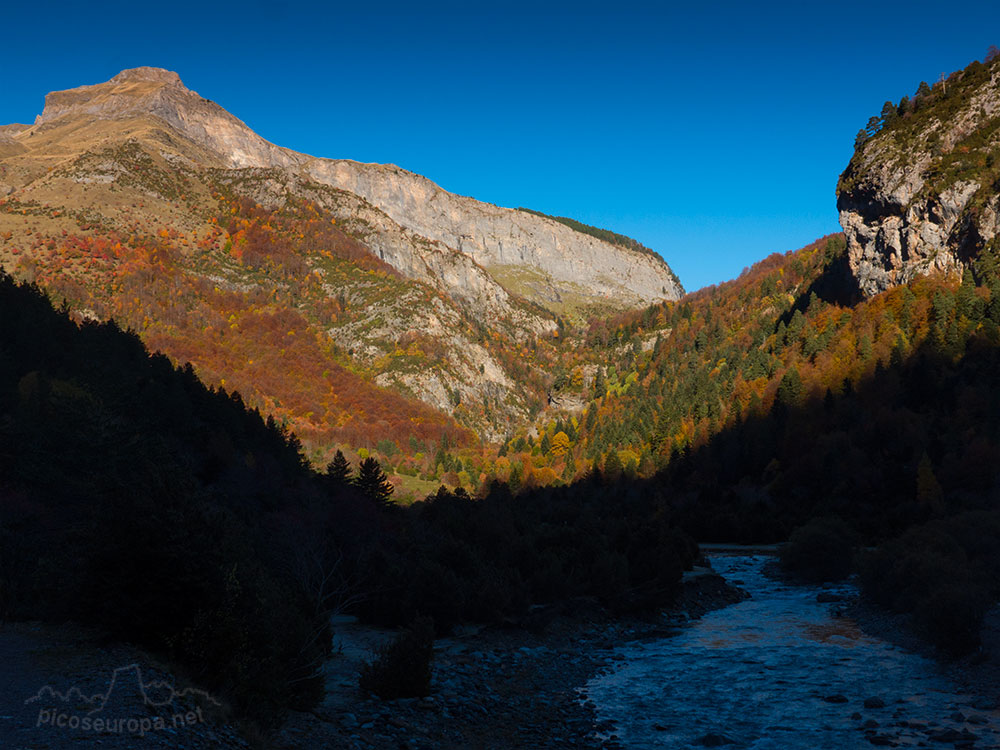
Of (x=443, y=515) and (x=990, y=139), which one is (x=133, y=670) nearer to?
(x=443, y=515)

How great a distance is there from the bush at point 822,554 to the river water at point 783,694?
15.3 metres

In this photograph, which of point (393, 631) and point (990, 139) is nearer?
point (393, 631)

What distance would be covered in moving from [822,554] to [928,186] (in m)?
99.4

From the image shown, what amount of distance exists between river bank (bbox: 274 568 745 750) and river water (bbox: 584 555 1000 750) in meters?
1.25

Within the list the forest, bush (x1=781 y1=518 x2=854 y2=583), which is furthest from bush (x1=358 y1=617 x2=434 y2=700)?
bush (x1=781 y1=518 x2=854 y2=583)

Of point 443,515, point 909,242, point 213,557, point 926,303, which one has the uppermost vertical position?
point 909,242

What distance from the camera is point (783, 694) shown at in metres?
21.6

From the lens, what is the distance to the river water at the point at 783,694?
1762 cm

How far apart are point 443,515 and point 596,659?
27.1 metres

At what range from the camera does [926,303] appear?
343 feet

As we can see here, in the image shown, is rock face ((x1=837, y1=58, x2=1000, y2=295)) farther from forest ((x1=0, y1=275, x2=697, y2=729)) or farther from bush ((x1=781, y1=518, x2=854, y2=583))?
bush ((x1=781, y1=518, x2=854, y2=583))

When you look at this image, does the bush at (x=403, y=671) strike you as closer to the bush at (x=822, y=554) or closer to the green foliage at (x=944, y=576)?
the green foliage at (x=944, y=576)

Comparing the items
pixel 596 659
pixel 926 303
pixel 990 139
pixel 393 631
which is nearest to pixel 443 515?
pixel 393 631

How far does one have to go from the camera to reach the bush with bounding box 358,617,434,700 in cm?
1958
